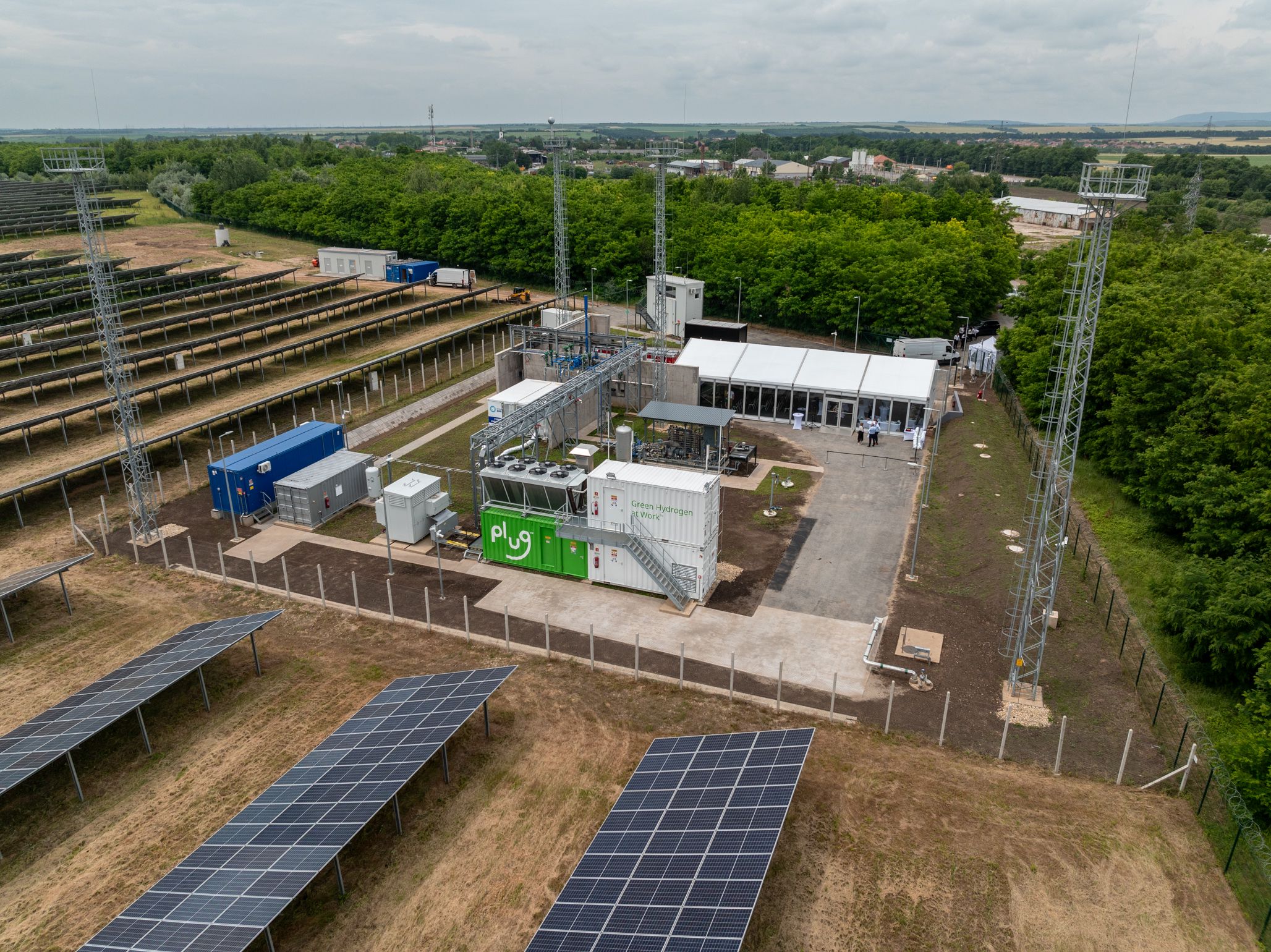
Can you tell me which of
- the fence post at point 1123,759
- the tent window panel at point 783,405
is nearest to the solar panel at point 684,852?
the fence post at point 1123,759

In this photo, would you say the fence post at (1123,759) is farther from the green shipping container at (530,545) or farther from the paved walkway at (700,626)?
the green shipping container at (530,545)

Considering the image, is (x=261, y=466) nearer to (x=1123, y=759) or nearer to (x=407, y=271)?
(x=1123, y=759)

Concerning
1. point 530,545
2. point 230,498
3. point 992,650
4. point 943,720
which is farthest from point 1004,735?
point 230,498

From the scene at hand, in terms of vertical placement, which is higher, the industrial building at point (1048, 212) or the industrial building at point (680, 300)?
the industrial building at point (1048, 212)

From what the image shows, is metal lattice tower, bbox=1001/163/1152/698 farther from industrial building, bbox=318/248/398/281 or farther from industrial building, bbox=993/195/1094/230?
industrial building, bbox=993/195/1094/230

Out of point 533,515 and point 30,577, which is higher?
point 533,515

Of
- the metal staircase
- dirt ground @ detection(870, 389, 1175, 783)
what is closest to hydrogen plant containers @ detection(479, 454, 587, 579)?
the metal staircase
